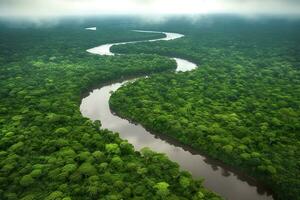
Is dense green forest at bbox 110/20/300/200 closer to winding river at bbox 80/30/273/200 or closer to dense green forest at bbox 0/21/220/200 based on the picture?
winding river at bbox 80/30/273/200

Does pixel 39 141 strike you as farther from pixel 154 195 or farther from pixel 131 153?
pixel 154 195

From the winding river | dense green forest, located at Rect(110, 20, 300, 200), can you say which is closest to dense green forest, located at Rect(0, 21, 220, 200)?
the winding river

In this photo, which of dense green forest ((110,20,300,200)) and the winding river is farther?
dense green forest ((110,20,300,200))

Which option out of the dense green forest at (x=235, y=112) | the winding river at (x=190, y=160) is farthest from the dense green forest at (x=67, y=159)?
the dense green forest at (x=235, y=112)

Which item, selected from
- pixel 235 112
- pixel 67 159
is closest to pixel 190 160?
pixel 235 112

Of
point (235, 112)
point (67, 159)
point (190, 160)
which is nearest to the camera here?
point (67, 159)

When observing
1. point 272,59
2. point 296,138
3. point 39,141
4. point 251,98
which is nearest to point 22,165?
point 39,141

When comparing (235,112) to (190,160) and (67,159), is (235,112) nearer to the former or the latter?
(190,160)
